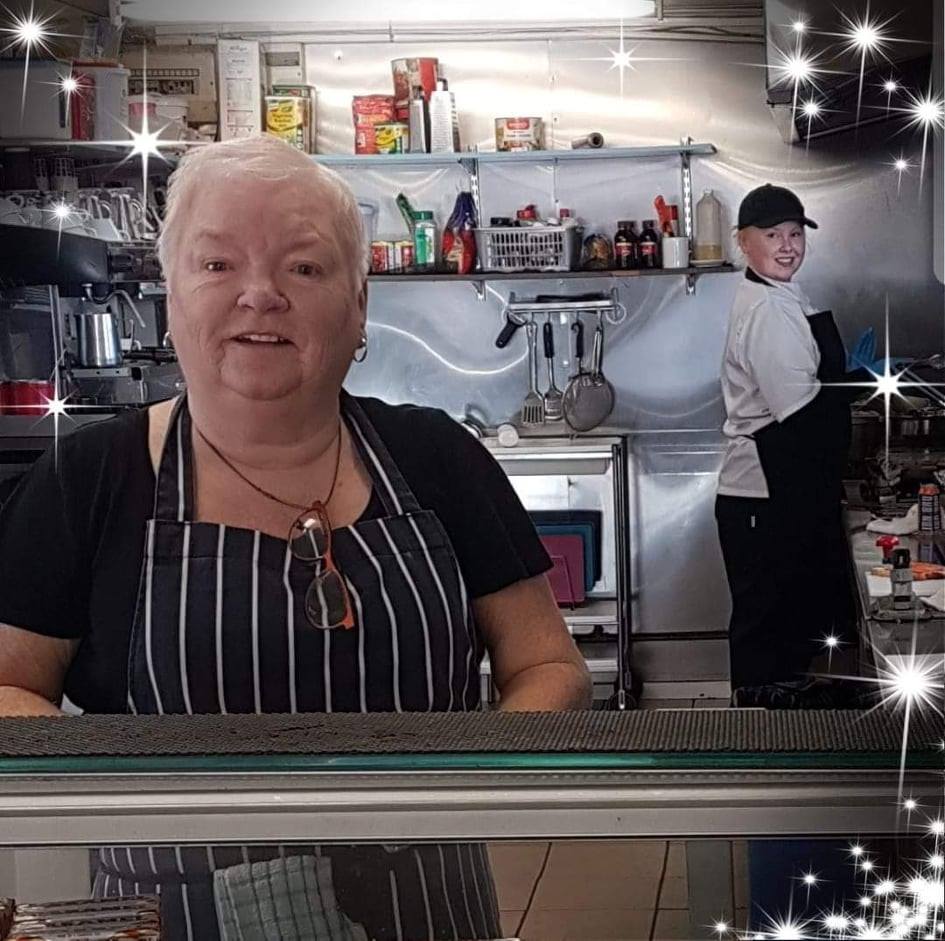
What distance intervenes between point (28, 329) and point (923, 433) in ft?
5.36

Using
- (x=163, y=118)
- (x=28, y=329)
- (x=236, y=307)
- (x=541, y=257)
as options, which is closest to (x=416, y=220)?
(x=541, y=257)

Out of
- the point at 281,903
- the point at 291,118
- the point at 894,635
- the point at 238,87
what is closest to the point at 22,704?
the point at 281,903

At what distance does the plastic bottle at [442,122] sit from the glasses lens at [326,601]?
1.83 metres

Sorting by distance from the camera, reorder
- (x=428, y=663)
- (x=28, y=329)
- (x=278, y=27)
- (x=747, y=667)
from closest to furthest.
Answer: (x=428, y=663)
(x=28, y=329)
(x=278, y=27)
(x=747, y=667)

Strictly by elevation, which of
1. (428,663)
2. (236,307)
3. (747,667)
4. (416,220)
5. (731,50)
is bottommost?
(747,667)

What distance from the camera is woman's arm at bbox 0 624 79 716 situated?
3.41 ft

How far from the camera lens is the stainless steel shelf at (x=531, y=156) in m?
2.79

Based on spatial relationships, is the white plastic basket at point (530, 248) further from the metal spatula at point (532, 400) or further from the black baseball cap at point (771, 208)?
the black baseball cap at point (771, 208)

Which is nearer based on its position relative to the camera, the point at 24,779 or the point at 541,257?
the point at 24,779

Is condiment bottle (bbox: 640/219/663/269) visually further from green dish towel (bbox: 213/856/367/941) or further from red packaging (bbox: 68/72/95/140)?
green dish towel (bbox: 213/856/367/941)

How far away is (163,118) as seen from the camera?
2.61 m

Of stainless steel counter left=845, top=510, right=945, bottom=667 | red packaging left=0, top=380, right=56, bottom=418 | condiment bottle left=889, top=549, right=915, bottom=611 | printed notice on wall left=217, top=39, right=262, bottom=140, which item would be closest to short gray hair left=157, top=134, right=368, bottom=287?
stainless steel counter left=845, top=510, right=945, bottom=667

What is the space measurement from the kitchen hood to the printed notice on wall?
95cm

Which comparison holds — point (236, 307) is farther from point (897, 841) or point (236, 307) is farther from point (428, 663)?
point (897, 841)
